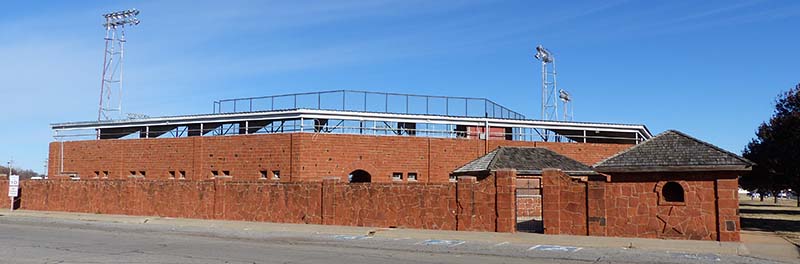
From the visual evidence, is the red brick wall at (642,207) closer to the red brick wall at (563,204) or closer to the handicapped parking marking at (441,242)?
the red brick wall at (563,204)

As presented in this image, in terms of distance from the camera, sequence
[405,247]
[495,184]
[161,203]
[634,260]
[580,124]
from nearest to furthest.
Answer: [634,260] → [405,247] → [495,184] → [161,203] → [580,124]

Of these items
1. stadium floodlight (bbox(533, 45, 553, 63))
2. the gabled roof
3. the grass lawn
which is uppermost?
stadium floodlight (bbox(533, 45, 553, 63))

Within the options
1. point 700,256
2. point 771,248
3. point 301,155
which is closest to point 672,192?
point 771,248

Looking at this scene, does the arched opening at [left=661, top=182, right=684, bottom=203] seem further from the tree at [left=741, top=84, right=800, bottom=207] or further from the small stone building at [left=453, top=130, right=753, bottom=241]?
the tree at [left=741, top=84, right=800, bottom=207]

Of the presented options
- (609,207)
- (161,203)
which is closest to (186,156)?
(161,203)

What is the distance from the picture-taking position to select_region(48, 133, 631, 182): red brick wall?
112 ft

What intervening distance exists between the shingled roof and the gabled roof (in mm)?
7369

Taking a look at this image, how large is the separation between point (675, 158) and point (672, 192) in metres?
1.17

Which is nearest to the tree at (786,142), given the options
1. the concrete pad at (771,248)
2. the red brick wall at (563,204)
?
the concrete pad at (771,248)

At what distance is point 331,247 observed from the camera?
1909cm

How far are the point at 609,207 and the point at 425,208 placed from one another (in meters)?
6.54

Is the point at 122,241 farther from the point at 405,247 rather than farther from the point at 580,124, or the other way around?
the point at 580,124

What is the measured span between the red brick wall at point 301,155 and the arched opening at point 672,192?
16.6 meters

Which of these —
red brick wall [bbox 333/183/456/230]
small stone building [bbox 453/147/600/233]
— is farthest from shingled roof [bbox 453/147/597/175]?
red brick wall [bbox 333/183/456/230]
